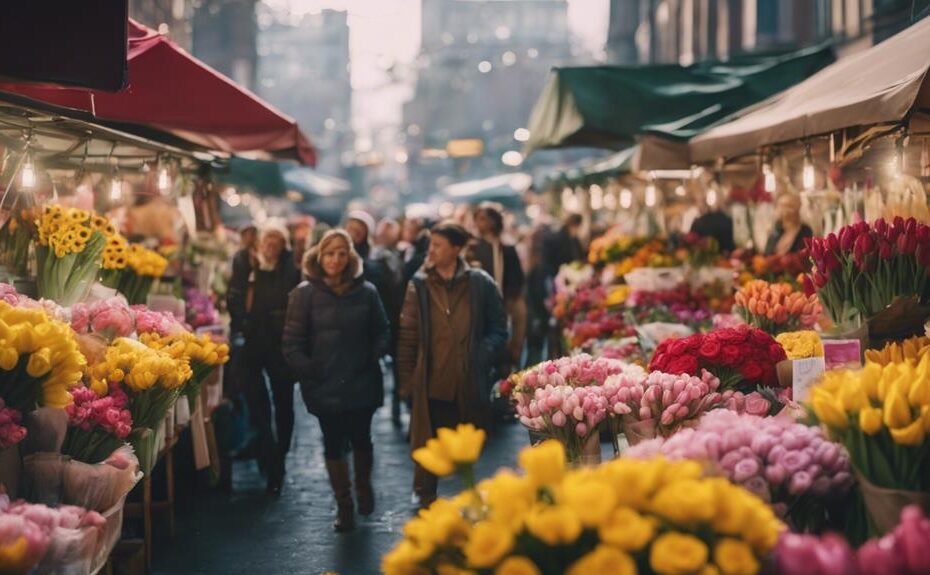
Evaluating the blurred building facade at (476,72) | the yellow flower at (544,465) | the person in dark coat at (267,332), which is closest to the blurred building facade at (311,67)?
the blurred building facade at (476,72)

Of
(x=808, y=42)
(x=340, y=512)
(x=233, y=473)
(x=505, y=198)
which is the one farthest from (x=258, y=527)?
(x=505, y=198)

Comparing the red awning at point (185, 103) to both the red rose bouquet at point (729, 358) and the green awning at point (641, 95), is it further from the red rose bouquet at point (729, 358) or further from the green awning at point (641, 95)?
the red rose bouquet at point (729, 358)

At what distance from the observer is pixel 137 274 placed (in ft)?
29.3

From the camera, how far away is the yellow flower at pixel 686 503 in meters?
2.74

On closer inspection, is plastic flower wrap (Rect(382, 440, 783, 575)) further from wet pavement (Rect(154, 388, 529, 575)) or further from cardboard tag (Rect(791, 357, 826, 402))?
wet pavement (Rect(154, 388, 529, 575))

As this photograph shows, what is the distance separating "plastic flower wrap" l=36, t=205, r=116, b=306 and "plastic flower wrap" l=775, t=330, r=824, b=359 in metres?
3.94

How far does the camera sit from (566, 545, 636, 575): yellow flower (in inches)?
105

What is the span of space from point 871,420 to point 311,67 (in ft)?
451

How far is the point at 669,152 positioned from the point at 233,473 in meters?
4.41

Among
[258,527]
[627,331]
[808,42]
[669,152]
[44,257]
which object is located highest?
[808,42]

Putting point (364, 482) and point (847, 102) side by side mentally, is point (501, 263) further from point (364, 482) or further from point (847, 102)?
point (847, 102)

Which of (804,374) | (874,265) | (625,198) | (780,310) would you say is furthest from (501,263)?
(804,374)

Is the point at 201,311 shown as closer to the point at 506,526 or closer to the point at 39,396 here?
the point at 39,396

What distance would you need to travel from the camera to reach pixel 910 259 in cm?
587
